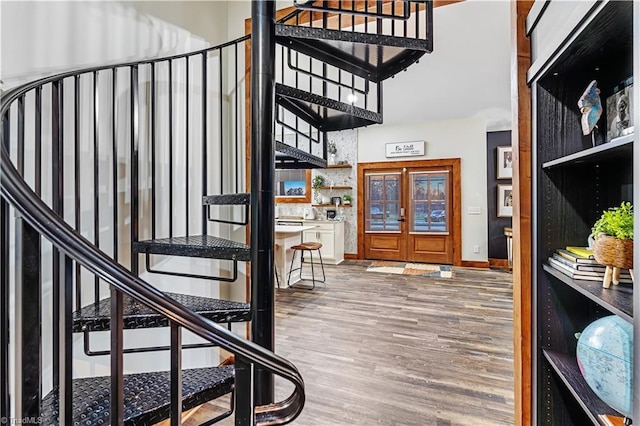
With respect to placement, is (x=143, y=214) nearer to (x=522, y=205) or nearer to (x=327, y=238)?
(x=522, y=205)

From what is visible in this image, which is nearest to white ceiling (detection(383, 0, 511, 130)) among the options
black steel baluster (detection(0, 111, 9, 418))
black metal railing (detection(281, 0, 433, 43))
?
black metal railing (detection(281, 0, 433, 43))

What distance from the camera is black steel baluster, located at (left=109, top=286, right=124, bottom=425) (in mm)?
771

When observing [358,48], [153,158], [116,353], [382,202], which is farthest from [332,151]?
[116,353]

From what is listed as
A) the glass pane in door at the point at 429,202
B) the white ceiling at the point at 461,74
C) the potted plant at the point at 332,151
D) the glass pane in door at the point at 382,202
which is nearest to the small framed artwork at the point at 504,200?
the glass pane in door at the point at 429,202

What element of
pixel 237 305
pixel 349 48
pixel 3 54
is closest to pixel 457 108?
pixel 349 48

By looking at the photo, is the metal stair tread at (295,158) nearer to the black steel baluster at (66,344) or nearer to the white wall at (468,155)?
the black steel baluster at (66,344)

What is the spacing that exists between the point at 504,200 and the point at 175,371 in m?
6.66

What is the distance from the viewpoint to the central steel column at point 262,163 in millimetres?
1596

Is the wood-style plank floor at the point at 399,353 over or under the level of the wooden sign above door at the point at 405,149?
under

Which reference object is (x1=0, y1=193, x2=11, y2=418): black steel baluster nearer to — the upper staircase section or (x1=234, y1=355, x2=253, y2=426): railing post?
(x1=234, y1=355, x2=253, y2=426): railing post

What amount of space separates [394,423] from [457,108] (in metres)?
5.30

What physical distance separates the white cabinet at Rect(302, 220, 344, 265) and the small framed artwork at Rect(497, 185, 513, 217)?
311 cm

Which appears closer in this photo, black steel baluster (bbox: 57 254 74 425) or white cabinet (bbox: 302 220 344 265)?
black steel baluster (bbox: 57 254 74 425)

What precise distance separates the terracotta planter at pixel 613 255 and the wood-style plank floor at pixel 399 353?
1.34 meters
